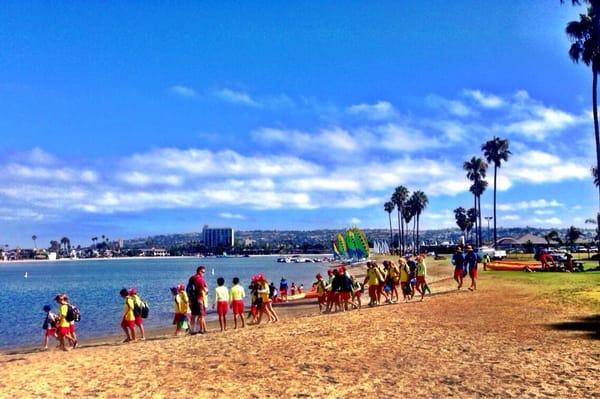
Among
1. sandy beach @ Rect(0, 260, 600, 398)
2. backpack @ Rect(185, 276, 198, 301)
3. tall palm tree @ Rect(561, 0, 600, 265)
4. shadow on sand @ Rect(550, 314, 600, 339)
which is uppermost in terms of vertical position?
tall palm tree @ Rect(561, 0, 600, 265)

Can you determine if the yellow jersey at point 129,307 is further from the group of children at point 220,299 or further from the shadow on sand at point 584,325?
the shadow on sand at point 584,325

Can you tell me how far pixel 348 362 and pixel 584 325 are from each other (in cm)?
732

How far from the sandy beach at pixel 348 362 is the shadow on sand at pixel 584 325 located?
0.19 metres

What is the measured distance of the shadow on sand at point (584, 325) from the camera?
14235 mm

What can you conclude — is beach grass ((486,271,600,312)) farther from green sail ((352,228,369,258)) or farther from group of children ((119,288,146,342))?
green sail ((352,228,369,258))

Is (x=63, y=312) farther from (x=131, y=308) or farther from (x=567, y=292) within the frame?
(x=567, y=292)

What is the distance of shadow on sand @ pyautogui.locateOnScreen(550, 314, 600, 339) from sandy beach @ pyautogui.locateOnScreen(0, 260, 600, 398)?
0.19m

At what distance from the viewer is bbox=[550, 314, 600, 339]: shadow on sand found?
46.7ft

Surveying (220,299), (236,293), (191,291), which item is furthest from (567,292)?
(191,291)

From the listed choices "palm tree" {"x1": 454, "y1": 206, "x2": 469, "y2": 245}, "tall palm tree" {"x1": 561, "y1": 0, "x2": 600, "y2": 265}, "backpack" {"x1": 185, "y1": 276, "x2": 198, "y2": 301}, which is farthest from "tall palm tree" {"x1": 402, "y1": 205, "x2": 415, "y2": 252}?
"backpack" {"x1": 185, "y1": 276, "x2": 198, "y2": 301}

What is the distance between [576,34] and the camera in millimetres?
38688

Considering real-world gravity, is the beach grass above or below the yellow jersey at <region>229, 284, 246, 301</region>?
below

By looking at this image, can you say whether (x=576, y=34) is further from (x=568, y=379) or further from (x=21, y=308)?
(x=21, y=308)

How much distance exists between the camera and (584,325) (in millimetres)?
15266
